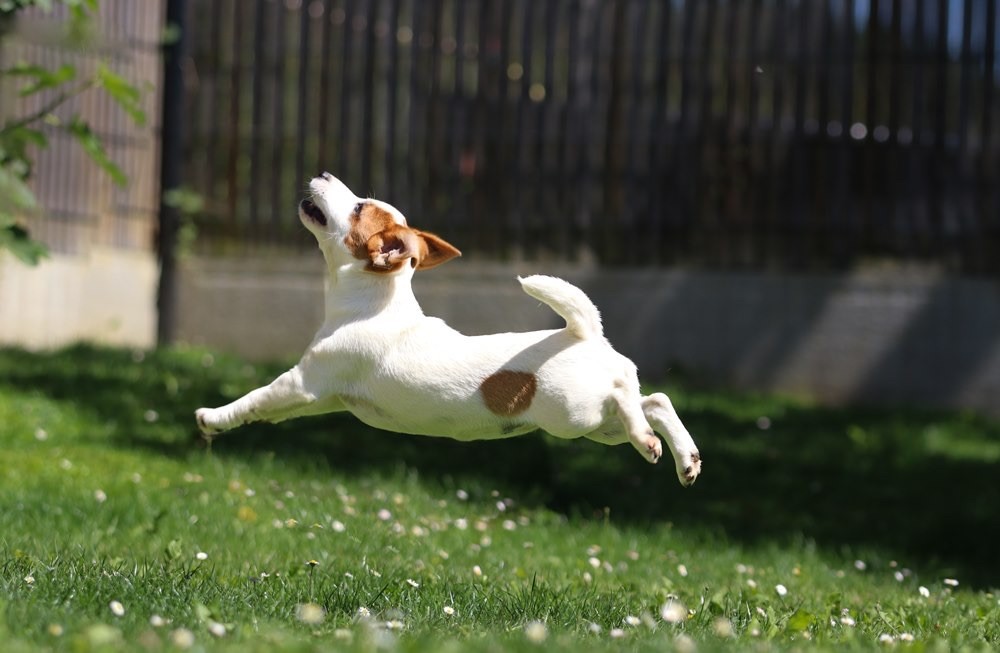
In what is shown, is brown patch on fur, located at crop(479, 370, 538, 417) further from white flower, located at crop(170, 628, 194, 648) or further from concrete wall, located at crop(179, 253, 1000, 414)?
concrete wall, located at crop(179, 253, 1000, 414)

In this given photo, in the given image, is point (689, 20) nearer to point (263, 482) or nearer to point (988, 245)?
point (988, 245)

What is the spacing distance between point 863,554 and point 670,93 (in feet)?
12.8

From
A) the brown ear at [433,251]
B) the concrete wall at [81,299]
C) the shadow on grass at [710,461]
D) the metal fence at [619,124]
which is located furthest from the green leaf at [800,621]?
the concrete wall at [81,299]

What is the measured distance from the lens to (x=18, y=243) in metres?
4.65

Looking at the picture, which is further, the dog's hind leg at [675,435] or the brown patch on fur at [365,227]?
the brown patch on fur at [365,227]

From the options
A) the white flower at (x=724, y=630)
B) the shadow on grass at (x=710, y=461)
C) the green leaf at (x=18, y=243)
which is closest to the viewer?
the white flower at (x=724, y=630)

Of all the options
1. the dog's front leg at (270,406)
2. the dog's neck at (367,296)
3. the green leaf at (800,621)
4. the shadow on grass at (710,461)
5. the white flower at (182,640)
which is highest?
the dog's neck at (367,296)

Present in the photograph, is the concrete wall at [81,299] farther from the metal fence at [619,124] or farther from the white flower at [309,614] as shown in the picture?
the white flower at [309,614]

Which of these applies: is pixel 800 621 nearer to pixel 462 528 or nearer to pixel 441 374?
pixel 441 374

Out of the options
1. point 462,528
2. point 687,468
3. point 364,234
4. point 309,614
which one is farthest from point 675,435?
point 462,528

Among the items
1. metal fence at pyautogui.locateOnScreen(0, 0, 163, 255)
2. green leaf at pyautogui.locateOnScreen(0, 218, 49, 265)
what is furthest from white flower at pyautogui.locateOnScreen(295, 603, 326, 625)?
metal fence at pyautogui.locateOnScreen(0, 0, 163, 255)

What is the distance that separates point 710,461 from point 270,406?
389 cm

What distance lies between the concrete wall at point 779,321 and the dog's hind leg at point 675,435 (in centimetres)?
496

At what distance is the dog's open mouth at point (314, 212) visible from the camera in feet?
12.0
